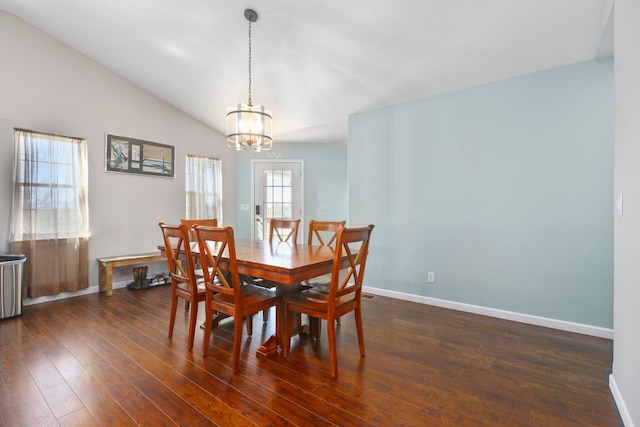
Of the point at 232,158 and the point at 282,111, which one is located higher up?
the point at 282,111

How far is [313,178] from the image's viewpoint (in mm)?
5816

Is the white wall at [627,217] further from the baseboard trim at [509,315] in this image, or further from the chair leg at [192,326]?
the chair leg at [192,326]

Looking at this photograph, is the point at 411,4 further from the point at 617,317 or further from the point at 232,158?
the point at 232,158

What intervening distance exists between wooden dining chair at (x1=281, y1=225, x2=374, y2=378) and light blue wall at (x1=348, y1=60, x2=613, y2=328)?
1.52m

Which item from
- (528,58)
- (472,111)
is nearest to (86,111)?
(472,111)

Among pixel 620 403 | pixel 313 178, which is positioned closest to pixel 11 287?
pixel 313 178

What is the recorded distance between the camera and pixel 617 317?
168 centimetres

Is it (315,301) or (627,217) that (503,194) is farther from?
(315,301)

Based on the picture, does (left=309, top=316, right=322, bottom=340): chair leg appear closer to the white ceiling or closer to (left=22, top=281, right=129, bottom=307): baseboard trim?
the white ceiling

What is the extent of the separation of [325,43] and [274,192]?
10.6 ft

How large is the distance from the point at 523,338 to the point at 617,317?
96 centimetres

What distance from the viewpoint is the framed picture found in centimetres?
404

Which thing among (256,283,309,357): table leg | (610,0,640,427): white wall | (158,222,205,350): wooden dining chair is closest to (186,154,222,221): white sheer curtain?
(158,222,205,350): wooden dining chair

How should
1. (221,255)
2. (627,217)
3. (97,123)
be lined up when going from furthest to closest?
1. (97,123)
2. (221,255)
3. (627,217)
